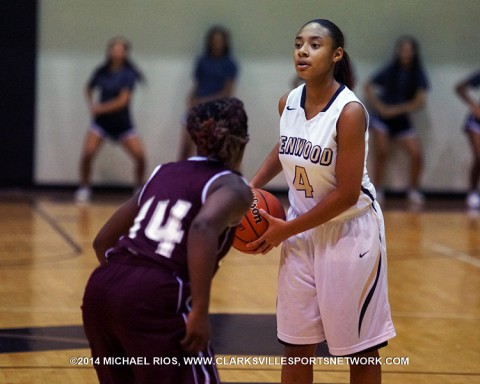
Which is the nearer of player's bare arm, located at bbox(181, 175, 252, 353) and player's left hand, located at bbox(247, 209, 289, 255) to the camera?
player's bare arm, located at bbox(181, 175, 252, 353)

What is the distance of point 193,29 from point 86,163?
2445mm

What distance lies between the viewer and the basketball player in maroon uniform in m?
2.98

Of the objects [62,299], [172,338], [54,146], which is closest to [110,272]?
[172,338]

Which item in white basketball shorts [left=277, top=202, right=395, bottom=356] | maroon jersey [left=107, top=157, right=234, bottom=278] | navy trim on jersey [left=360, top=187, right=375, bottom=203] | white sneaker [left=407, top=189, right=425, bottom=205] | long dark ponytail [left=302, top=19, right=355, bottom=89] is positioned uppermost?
long dark ponytail [left=302, top=19, right=355, bottom=89]

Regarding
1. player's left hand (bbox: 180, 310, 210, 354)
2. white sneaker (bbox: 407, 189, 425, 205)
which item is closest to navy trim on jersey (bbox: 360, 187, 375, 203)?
player's left hand (bbox: 180, 310, 210, 354)

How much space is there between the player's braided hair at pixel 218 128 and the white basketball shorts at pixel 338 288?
2.90 feet

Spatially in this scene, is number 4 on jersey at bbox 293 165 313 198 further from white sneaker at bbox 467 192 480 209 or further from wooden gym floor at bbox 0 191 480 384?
white sneaker at bbox 467 192 480 209

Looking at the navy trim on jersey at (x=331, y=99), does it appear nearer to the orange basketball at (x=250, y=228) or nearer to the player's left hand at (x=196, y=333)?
the orange basketball at (x=250, y=228)

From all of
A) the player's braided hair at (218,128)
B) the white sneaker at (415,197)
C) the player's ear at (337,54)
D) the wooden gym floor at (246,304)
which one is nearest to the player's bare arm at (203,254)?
the player's braided hair at (218,128)

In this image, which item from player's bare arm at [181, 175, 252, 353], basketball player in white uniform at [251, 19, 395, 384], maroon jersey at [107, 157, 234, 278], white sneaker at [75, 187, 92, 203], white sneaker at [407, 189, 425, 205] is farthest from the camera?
white sneaker at [407, 189, 425, 205]

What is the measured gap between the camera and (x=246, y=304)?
6.89m

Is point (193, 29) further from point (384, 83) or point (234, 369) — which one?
point (234, 369)

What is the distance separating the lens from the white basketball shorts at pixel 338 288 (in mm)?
3873

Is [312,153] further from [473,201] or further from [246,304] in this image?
[473,201]
